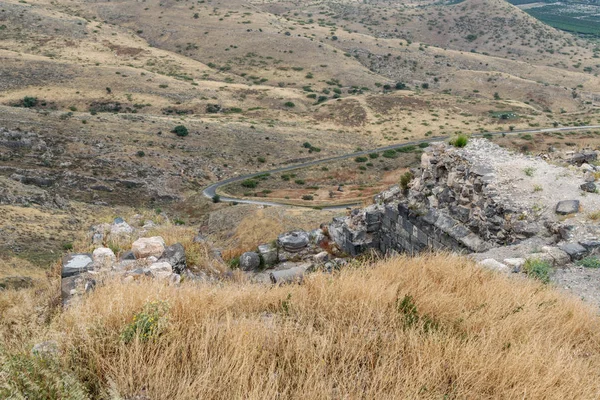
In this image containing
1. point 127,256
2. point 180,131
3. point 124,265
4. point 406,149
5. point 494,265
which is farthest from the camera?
point 406,149

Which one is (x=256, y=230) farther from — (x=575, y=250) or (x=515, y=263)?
(x=575, y=250)

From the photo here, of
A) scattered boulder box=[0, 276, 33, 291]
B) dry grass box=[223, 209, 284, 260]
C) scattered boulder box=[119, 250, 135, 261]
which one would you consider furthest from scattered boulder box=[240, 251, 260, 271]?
scattered boulder box=[0, 276, 33, 291]

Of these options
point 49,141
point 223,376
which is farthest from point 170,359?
point 49,141

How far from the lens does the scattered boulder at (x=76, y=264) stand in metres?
7.21

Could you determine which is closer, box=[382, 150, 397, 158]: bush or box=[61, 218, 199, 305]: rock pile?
box=[61, 218, 199, 305]: rock pile

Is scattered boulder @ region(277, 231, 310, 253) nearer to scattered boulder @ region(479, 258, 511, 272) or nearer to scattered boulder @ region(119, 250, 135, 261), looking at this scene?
scattered boulder @ region(119, 250, 135, 261)

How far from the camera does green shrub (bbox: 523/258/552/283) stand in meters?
6.68

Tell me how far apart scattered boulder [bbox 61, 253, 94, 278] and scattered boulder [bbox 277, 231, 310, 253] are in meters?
7.53

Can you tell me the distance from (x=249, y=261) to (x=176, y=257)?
496 centimetres

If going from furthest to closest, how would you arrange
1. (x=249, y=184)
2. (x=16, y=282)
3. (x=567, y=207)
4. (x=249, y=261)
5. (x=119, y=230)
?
(x=249, y=184), (x=16, y=282), (x=249, y=261), (x=119, y=230), (x=567, y=207)

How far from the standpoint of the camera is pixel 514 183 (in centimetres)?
1109

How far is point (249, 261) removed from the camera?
13.9 meters

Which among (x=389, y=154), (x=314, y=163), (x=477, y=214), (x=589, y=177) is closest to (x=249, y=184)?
(x=314, y=163)

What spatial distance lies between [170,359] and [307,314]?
1.58 metres
